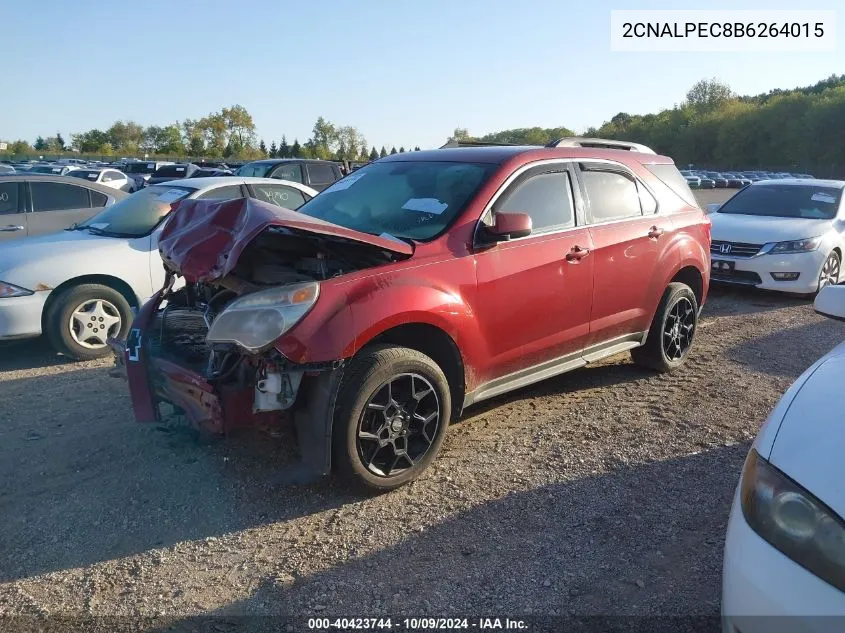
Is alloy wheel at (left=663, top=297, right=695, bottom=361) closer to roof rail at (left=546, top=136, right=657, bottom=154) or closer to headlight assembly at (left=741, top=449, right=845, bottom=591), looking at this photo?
roof rail at (left=546, top=136, right=657, bottom=154)

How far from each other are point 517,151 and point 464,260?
1.07 m

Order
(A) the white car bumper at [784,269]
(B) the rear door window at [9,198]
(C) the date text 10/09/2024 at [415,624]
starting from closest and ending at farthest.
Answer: (C) the date text 10/09/2024 at [415,624]
(B) the rear door window at [9,198]
(A) the white car bumper at [784,269]

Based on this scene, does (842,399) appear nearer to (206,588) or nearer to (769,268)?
(206,588)

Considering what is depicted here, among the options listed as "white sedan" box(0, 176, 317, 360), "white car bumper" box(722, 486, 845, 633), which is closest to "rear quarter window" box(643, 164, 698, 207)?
"white car bumper" box(722, 486, 845, 633)

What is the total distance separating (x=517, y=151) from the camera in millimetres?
4629

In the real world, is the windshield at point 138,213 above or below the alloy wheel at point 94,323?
above

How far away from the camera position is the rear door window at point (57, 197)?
28.1 feet

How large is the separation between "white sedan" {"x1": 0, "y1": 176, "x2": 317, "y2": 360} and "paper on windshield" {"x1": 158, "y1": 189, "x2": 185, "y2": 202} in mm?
14

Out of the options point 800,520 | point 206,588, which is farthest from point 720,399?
point 206,588

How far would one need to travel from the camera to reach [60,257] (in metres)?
6.03

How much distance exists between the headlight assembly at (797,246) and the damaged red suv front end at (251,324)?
6955 millimetres

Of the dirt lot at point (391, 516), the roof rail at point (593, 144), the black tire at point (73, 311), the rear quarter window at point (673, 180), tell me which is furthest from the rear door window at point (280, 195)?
the rear quarter window at point (673, 180)

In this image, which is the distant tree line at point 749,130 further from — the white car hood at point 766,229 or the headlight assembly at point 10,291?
the headlight assembly at point 10,291

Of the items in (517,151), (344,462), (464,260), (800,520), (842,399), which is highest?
(517,151)
